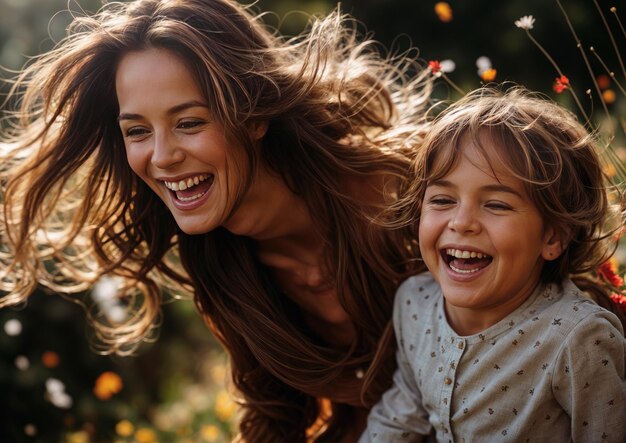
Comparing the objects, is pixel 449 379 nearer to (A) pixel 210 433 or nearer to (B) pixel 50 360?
(A) pixel 210 433

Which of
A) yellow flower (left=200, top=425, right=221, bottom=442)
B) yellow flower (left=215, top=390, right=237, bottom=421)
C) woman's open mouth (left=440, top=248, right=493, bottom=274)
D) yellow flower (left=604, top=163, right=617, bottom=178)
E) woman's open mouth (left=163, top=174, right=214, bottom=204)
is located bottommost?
yellow flower (left=200, top=425, right=221, bottom=442)

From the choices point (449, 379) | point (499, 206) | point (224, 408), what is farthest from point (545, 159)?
point (224, 408)

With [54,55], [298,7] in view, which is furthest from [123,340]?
[298,7]

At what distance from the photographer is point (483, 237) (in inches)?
84.2

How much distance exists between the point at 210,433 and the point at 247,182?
146 centimetres

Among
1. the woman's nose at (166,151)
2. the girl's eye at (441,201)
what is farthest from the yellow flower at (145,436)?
the girl's eye at (441,201)

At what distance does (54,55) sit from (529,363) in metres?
1.91

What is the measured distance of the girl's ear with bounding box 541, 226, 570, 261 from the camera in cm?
218

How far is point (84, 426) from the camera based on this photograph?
3941 millimetres

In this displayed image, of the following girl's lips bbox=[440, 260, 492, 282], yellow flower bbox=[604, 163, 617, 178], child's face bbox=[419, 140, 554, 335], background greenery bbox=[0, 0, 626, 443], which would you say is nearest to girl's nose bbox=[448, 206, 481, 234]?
child's face bbox=[419, 140, 554, 335]

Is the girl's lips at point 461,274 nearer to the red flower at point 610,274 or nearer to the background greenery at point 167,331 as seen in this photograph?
the red flower at point 610,274

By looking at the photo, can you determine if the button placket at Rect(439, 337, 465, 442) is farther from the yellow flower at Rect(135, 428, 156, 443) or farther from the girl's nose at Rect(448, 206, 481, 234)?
the yellow flower at Rect(135, 428, 156, 443)

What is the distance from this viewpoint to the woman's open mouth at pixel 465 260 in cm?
219

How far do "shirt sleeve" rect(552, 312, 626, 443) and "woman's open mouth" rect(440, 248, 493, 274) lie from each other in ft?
0.96
